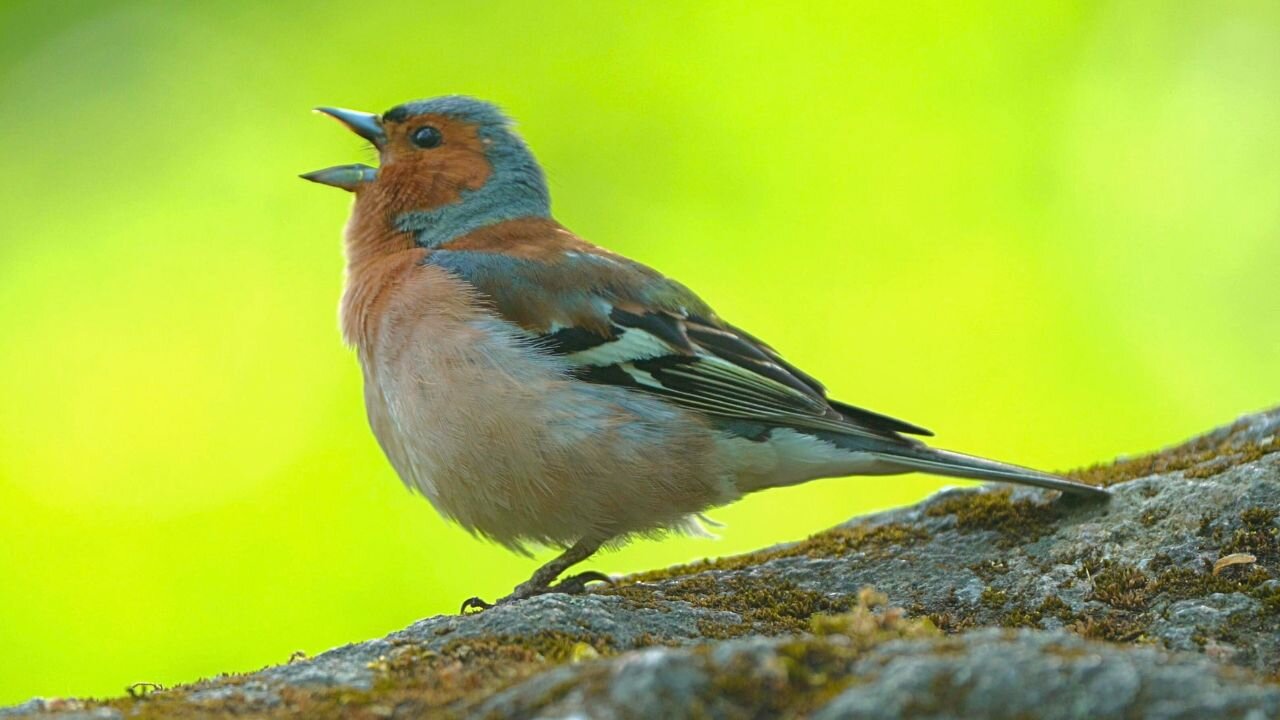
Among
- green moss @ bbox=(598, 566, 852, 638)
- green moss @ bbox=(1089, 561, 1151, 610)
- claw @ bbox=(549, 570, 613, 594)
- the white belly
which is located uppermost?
the white belly

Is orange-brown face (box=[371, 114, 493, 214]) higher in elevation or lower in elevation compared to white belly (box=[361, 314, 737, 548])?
higher

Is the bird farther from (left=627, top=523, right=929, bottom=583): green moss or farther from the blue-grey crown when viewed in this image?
the blue-grey crown

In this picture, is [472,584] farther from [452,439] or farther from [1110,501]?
[1110,501]

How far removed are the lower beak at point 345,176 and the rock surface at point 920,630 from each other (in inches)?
98.6

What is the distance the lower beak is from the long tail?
112 inches

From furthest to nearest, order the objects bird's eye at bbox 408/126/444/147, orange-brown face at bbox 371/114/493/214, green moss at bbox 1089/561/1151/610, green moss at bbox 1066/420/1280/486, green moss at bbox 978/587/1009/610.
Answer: bird's eye at bbox 408/126/444/147 → orange-brown face at bbox 371/114/493/214 → green moss at bbox 1066/420/1280/486 → green moss at bbox 978/587/1009/610 → green moss at bbox 1089/561/1151/610

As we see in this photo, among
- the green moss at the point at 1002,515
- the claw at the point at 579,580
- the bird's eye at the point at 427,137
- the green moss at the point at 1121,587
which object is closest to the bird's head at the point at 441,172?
the bird's eye at the point at 427,137

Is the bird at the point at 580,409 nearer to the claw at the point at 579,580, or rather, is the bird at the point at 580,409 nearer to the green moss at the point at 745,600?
the claw at the point at 579,580

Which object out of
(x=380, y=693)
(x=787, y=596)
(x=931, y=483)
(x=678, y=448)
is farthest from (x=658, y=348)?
(x=931, y=483)

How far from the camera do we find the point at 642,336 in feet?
17.2

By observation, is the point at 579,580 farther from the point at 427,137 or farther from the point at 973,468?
the point at 427,137

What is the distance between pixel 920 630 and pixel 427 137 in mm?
4337

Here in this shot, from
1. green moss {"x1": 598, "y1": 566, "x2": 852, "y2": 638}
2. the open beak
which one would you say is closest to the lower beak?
the open beak

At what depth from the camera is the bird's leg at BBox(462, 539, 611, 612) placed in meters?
4.91
